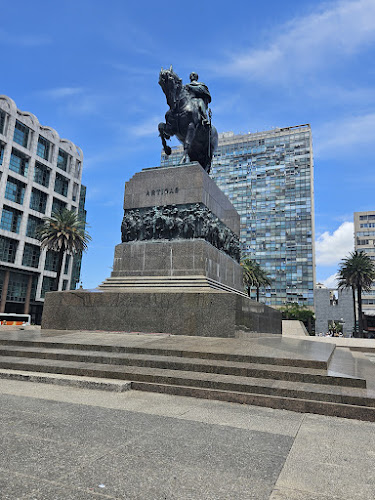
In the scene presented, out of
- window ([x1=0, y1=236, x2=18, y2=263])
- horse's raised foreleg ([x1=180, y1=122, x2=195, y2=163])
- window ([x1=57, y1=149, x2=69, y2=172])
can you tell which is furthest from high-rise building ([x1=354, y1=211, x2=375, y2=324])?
horse's raised foreleg ([x1=180, y1=122, x2=195, y2=163])

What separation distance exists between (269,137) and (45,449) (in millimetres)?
128399

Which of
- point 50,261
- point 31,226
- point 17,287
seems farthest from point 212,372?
point 50,261

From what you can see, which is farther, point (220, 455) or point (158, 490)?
point (220, 455)

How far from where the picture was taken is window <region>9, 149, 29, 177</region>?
54125 mm

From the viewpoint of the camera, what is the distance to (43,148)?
199ft

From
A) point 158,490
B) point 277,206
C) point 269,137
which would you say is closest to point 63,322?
point 158,490

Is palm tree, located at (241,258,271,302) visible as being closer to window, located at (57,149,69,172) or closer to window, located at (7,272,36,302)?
window, located at (7,272,36,302)

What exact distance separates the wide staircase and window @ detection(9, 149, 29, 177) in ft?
172

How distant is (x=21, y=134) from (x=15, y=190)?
8.79 metres

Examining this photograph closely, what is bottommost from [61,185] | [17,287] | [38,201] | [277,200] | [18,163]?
[17,287]

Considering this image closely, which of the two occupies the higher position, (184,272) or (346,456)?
(184,272)

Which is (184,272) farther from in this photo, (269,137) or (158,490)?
(269,137)

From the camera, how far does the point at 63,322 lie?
516 inches

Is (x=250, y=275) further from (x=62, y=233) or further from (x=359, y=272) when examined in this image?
(x=62, y=233)
